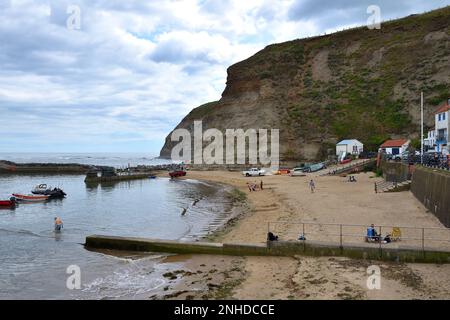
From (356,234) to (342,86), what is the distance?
2842 inches

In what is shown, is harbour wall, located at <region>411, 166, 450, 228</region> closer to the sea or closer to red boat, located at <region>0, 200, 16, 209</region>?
the sea

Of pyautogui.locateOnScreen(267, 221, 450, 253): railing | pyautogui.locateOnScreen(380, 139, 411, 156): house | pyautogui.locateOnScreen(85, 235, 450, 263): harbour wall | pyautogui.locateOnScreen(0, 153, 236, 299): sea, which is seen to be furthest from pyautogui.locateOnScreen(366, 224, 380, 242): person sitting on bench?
pyautogui.locateOnScreen(380, 139, 411, 156): house

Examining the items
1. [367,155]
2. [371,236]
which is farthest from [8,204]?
[367,155]

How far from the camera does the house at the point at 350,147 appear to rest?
7131 cm

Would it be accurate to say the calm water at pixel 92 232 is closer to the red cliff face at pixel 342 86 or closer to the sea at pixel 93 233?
the sea at pixel 93 233

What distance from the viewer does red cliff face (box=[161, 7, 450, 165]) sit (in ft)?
253

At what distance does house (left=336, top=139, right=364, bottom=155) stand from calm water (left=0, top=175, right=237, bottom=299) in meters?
28.7

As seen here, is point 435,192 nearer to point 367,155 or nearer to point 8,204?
point 8,204

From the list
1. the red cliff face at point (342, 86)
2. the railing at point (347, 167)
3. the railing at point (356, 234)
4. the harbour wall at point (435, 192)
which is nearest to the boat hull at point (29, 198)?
the railing at point (356, 234)

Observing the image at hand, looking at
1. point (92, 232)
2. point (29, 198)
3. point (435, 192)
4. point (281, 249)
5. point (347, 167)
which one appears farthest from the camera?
point (347, 167)

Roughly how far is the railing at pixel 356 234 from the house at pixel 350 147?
4952cm

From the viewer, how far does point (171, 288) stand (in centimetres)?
1606

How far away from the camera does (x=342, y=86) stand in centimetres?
8794

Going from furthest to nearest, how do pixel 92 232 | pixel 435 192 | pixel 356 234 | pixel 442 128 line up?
pixel 442 128
pixel 92 232
pixel 435 192
pixel 356 234
